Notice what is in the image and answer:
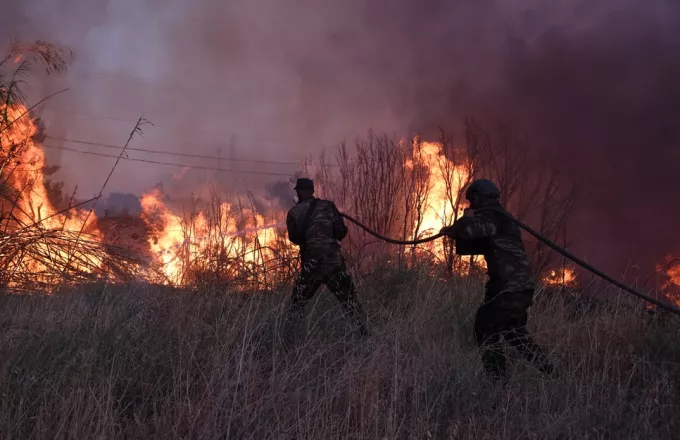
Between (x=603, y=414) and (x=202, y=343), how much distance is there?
243 centimetres

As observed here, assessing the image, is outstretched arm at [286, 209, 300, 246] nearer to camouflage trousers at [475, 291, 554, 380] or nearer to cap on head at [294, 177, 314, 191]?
cap on head at [294, 177, 314, 191]

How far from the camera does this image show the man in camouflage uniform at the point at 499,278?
369 cm

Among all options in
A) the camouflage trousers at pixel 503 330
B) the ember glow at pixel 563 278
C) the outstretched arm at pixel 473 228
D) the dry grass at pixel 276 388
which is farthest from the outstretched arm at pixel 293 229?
the ember glow at pixel 563 278

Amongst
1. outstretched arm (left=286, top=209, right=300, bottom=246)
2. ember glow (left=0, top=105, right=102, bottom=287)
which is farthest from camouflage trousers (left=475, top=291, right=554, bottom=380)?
ember glow (left=0, top=105, right=102, bottom=287)

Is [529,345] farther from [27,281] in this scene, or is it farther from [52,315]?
[27,281]

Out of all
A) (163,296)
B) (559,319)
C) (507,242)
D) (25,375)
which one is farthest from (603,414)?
(163,296)

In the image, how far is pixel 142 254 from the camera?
553 cm

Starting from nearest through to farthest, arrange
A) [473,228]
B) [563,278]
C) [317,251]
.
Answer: [473,228] → [317,251] → [563,278]

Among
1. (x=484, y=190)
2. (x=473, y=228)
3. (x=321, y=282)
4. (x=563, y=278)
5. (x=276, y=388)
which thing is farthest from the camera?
(x=563, y=278)

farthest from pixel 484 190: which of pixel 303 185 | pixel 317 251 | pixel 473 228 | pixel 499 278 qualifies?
pixel 303 185

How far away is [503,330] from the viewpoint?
373cm

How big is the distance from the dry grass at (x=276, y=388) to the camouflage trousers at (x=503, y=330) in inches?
5.5

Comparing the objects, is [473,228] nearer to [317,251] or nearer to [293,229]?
[317,251]

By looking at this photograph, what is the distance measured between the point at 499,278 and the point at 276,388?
73.7 inches
